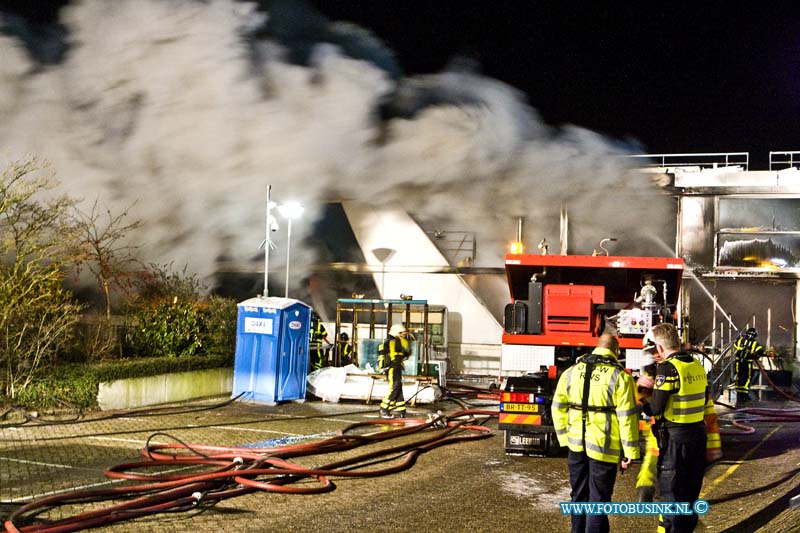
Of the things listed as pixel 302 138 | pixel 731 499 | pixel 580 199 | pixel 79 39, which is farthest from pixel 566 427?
pixel 79 39

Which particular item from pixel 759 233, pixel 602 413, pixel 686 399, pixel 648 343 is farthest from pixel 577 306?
pixel 759 233

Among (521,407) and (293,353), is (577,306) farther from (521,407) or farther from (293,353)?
(293,353)

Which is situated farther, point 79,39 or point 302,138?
point 302,138

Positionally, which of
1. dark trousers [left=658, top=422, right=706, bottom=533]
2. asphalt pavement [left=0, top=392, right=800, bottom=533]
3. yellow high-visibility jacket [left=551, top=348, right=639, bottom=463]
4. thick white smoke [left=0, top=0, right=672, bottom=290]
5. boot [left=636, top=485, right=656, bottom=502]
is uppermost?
thick white smoke [left=0, top=0, right=672, bottom=290]

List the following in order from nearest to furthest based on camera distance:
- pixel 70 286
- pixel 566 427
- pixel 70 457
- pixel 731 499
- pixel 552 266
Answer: pixel 566 427 < pixel 731 499 < pixel 70 457 < pixel 552 266 < pixel 70 286

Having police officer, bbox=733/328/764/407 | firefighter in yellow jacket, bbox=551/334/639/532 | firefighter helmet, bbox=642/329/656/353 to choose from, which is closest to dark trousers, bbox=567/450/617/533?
firefighter in yellow jacket, bbox=551/334/639/532

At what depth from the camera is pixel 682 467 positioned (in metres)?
5.85

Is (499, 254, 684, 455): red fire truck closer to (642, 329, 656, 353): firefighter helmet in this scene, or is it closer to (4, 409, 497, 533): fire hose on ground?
(642, 329, 656, 353): firefighter helmet

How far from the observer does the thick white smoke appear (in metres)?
18.9

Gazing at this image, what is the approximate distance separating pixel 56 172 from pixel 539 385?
13.8m

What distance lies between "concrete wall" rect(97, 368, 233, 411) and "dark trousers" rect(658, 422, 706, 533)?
943cm

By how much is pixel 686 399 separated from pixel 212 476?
4.35m

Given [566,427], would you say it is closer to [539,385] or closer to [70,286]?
[539,385]

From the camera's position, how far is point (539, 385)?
9.82 m
